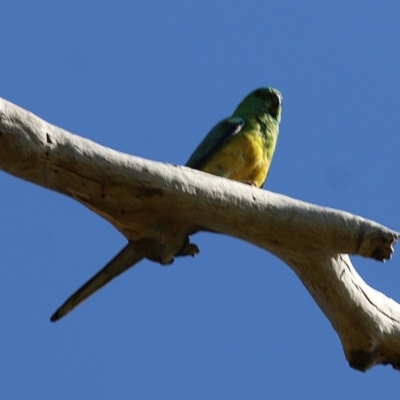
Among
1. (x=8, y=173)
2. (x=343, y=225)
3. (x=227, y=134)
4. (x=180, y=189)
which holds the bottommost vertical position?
(x=8, y=173)

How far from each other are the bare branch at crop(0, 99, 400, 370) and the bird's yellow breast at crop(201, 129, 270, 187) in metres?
1.56

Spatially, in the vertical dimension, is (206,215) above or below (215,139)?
below

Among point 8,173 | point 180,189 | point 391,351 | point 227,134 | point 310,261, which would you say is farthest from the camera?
point 227,134

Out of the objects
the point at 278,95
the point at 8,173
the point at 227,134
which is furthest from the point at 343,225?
the point at 278,95

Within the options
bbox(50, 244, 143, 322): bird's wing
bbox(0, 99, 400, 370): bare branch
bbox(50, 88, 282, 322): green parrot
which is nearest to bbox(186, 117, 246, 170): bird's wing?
bbox(50, 88, 282, 322): green parrot

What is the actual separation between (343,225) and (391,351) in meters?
0.96

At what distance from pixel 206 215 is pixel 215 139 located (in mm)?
2064

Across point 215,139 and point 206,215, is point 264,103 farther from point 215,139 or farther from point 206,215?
point 206,215

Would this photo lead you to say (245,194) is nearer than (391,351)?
Yes

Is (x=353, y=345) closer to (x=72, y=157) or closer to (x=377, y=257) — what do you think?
(x=377, y=257)

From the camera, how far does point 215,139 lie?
676 centimetres

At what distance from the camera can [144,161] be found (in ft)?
15.1

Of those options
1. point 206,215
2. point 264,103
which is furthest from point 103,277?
point 264,103

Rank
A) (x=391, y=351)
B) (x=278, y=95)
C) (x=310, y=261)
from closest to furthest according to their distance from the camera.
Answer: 1. (x=310, y=261)
2. (x=391, y=351)
3. (x=278, y=95)
